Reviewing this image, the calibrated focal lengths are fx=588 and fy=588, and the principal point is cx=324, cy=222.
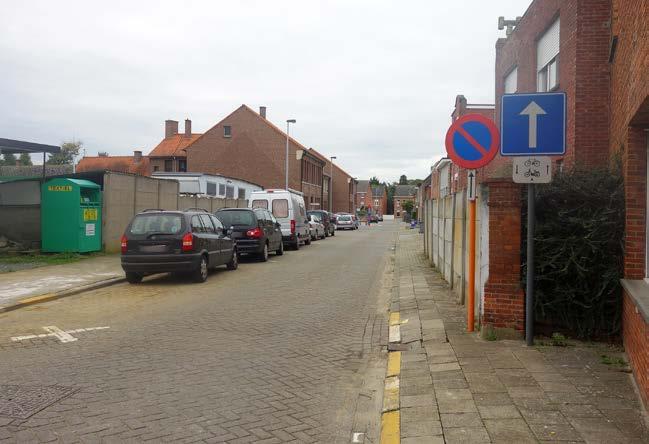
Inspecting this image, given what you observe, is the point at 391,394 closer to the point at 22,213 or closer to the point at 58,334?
the point at 58,334

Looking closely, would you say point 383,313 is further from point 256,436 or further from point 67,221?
point 67,221

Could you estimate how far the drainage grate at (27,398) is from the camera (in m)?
4.72

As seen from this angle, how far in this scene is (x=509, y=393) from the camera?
4.94 meters

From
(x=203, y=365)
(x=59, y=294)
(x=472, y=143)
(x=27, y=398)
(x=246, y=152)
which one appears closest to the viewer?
(x=27, y=398)

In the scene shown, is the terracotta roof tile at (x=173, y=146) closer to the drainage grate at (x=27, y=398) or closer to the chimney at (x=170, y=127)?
the chimney at (x=170, y=127)

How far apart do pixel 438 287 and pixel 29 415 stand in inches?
334

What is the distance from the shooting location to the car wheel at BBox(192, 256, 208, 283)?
13.0 m

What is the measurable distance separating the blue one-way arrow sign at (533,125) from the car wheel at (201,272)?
26.7 ft

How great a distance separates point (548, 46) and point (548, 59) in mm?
281

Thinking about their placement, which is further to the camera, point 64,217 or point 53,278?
point 64,217

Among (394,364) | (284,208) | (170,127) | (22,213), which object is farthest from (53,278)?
(170,127)

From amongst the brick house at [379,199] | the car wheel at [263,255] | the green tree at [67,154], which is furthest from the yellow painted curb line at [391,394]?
the brick house at [379,199]

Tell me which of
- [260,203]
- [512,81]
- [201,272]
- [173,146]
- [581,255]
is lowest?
[201,272]

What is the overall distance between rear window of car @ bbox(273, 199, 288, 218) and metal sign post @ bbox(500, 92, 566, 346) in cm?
1788
